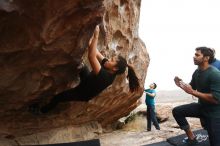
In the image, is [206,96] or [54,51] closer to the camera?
[54,51]

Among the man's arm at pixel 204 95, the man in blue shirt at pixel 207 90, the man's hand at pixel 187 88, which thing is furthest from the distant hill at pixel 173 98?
the man's hand at pixel 187 88

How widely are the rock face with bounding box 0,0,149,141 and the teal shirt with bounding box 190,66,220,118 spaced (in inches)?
63.3

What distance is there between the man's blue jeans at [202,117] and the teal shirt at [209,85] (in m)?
0.10

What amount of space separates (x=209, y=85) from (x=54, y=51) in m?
2.51

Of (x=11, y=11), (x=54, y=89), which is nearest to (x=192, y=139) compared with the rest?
(x=54, y=89)

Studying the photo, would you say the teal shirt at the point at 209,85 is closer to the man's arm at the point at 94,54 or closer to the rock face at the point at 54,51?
the rock face at the point at 54,51

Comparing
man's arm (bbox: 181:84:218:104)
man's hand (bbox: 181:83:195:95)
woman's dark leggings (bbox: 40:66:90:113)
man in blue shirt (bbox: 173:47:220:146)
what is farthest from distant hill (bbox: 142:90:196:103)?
woman's dark leggings (bbox: 40:66:90:113)

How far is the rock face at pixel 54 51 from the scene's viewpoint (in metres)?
4.22

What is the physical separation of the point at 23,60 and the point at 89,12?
1187 millimetres

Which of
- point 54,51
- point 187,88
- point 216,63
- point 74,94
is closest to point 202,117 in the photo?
point 187,88

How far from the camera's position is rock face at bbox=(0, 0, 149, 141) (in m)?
4.22

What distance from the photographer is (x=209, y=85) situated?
5.83 meters

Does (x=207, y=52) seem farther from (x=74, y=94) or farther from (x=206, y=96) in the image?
(x=74, y=94)

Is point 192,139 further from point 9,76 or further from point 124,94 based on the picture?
point 9,76
